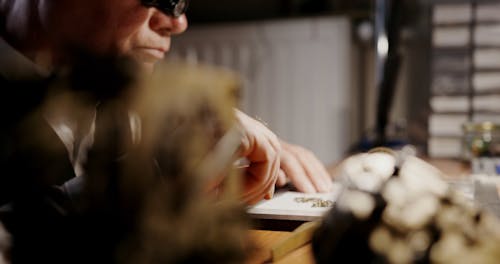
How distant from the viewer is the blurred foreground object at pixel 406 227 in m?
0.34

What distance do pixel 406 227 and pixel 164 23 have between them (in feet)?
2.05

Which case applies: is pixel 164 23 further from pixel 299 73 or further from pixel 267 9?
pixel 267 9

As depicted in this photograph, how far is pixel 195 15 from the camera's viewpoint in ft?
11.1

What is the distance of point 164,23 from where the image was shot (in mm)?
881

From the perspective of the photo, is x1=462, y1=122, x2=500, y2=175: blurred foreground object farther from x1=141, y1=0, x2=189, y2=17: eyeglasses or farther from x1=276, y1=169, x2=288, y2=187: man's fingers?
x1=141, y1=0, x2=189, y2=17: eyeglasses

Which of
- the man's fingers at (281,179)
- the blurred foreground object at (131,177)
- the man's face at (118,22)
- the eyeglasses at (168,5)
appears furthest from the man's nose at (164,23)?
the blurred foreground object at (131,177)

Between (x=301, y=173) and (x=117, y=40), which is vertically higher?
(x=117, y=40)

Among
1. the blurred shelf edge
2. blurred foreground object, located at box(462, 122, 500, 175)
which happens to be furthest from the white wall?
blurred foreground object, located at box(462, 122, 500, 175)

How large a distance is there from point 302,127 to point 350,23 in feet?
1.92

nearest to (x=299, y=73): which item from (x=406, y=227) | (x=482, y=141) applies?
(x=482, y=141)

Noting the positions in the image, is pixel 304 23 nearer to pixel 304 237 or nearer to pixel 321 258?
pixel 304 237

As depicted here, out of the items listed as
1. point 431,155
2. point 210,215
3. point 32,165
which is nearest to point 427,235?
point 210,215

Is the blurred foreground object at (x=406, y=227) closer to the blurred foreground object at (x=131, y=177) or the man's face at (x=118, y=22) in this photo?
the blurred foreground object at (x=131, y=177)

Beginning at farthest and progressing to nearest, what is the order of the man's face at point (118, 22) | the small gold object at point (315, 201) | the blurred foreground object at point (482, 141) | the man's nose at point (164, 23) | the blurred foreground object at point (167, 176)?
the blurred foreground object at point (482, 141) → the man's nose at point (164, 23) → the small gold object at point (315, 201) → the man's face at point (118, 22) → the blurred foreground object at point (167, 176)
